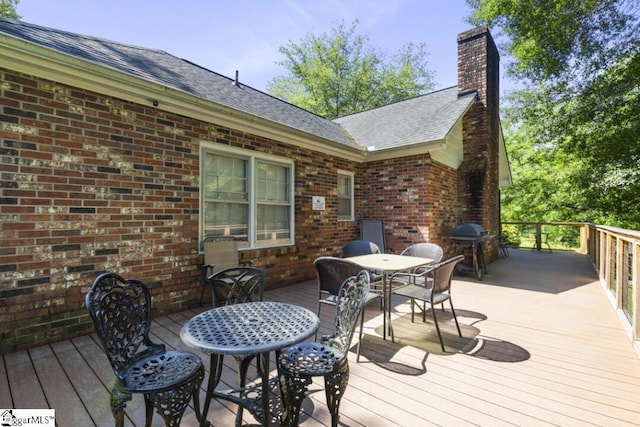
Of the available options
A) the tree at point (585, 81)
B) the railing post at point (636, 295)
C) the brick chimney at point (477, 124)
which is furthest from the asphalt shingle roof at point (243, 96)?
the railing post at point (636, 295)

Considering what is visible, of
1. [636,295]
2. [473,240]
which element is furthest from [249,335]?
[473,240]

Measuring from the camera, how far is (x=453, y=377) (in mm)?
2562

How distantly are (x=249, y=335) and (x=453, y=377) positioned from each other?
190cm

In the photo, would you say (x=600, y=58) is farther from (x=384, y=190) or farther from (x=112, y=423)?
(x=112, y=423)

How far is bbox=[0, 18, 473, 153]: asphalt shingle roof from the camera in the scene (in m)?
3.58

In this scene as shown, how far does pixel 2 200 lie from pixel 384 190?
640 centimetres

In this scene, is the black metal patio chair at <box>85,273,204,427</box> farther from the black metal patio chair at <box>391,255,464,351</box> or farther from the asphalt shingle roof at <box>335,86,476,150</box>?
the asphalt shingle roof at <box>335,86,476,150</box>

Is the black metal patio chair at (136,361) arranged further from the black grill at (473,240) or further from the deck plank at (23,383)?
the black grill at (473,240)

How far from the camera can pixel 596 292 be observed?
18.0 ft

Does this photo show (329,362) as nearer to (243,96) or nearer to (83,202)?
(83,202)

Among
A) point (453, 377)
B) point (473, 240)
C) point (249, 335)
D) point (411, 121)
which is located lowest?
point (453, 377)

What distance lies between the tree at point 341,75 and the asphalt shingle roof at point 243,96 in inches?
407

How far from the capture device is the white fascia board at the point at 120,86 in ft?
9.14

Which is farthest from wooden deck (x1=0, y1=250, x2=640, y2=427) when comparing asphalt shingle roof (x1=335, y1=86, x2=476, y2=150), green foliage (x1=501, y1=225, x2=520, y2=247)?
green foliage (x1=501, y1=225, x2=520, y2=247)
